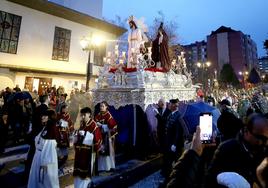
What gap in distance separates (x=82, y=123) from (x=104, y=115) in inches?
53.0

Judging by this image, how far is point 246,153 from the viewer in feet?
6.69

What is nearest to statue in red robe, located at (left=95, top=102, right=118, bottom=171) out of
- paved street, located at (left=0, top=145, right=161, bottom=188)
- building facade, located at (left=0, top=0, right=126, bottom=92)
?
paved street, located at (left=0, top=145, right=161, bottom=188)

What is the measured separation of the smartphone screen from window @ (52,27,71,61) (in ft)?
57.1

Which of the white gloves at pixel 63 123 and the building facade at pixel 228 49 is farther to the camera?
the building facade at pixel 228 49

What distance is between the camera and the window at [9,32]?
16.0 meters

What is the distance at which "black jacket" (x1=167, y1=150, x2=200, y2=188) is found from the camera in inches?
61.5

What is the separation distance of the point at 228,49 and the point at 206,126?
61.1m

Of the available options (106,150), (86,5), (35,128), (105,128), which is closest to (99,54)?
(86,5)

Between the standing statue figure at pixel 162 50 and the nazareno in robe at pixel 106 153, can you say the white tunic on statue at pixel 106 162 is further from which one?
the standing statue figure at pixel 162 50

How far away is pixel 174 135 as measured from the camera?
5074mm

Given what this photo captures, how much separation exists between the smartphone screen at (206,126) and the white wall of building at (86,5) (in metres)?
23.0

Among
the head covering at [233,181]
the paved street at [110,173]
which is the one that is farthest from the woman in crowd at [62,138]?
the head covering at [233,181]

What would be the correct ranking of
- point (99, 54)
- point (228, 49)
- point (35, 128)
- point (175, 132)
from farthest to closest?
point (228, 49) < point (99, 54) < point (35, 128) < point (175, 132)

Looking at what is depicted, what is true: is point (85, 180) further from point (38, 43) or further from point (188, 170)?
point (38, 43)
